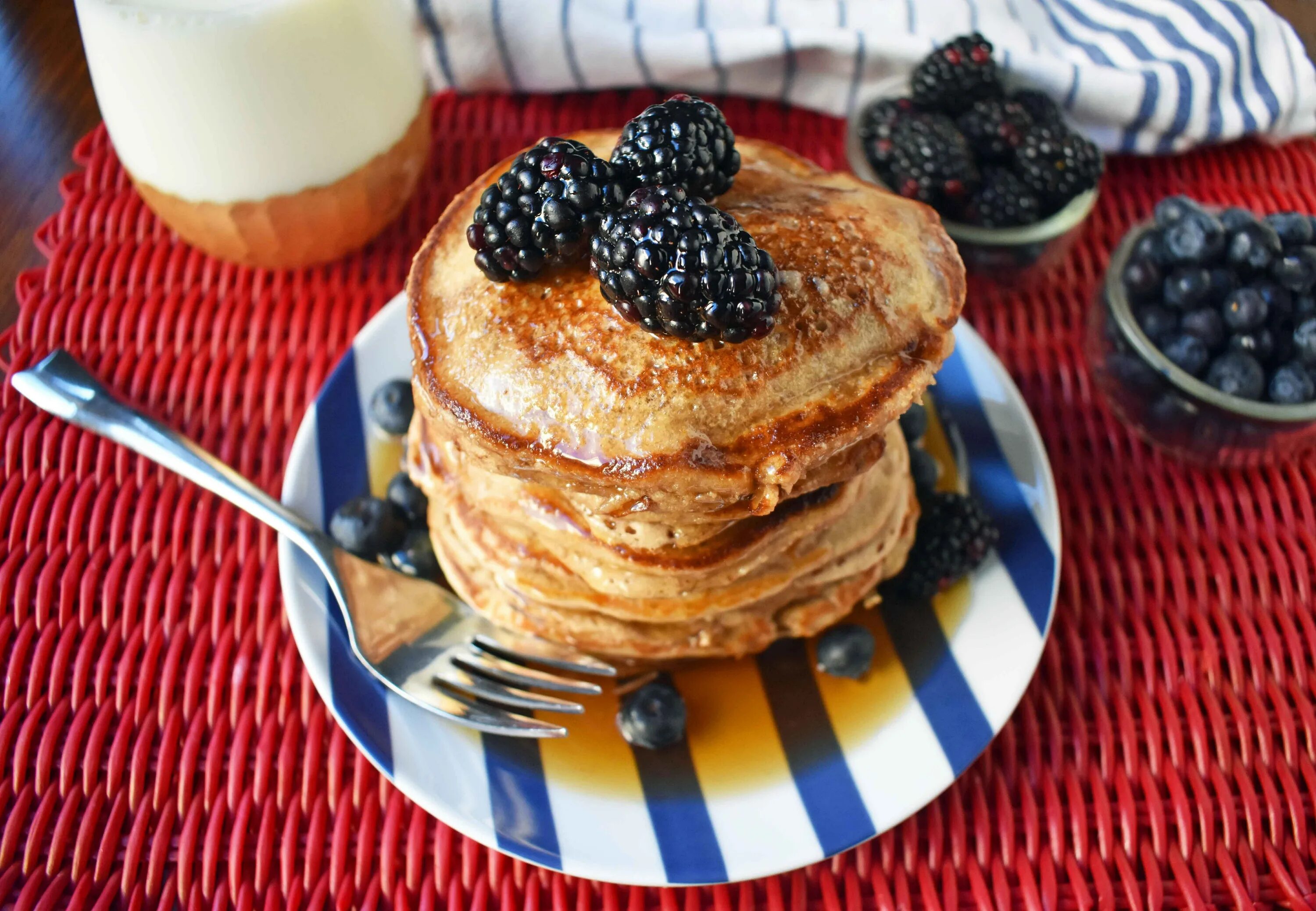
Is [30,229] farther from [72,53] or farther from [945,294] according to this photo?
[945,294]

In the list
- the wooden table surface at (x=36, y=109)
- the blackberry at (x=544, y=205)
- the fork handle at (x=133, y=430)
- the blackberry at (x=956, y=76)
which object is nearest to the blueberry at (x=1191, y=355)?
the blackberry at (x=956, y=76)

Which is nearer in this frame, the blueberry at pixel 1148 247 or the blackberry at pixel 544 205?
the blackberry at pixel 544 205

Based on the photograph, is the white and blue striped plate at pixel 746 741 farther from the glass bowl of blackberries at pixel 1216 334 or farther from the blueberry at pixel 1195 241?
the blueberry at pixel 1195 241

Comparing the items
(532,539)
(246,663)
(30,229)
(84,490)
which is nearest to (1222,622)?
(532,539)

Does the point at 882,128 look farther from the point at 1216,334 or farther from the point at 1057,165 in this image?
the point at 1216,334

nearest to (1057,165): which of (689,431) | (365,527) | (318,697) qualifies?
(689,431)
